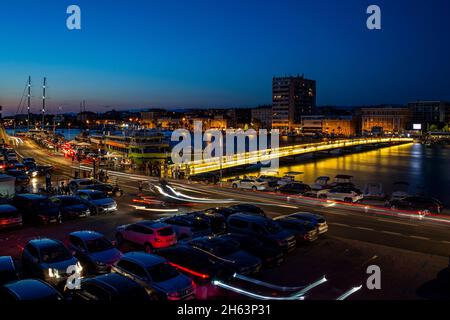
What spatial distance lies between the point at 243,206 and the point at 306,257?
5.03 meters

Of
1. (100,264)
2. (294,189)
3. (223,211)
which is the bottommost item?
(294,189)

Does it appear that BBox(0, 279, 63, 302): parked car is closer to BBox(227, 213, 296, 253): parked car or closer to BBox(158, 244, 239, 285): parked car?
BBox(158, 244, 239, 285): parked car

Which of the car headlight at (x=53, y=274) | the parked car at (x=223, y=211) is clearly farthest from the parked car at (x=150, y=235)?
the parked car at (x=223, y=211)

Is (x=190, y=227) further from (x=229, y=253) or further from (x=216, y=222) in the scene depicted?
(x=229, y=253)

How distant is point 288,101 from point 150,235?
161895mm

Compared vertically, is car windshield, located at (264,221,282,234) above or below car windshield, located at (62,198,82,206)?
below

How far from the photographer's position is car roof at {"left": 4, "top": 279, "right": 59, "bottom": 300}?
21.7ft

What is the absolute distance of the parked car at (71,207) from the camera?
1590 cm

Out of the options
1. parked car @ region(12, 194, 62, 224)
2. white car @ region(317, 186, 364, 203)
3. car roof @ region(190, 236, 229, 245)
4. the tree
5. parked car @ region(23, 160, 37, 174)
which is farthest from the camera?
the tree

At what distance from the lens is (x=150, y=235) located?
1182 cm

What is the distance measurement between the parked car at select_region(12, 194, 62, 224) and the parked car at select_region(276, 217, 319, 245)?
868 cm

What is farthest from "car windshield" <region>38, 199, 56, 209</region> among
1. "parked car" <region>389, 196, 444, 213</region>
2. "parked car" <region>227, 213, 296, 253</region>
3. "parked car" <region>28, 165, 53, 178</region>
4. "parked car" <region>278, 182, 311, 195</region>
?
"parked car" <region>278, 182, 311, 195</region>

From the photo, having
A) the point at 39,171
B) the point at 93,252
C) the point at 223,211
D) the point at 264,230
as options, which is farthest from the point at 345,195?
the point at 39,171

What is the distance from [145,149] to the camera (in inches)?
2186
